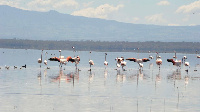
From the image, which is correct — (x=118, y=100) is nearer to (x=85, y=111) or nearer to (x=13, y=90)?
(x=85, y=111)

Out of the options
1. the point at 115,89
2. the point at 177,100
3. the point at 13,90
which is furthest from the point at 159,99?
the point at 13,90

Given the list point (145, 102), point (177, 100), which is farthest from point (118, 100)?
point (177, 100)

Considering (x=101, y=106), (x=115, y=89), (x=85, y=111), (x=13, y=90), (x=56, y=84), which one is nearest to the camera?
(x=85, y=111)

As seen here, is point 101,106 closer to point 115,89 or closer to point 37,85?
point 115,89

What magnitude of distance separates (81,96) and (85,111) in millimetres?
5628

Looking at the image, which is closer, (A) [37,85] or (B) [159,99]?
(B) [159,99]

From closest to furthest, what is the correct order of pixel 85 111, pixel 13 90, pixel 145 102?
pixel 85 111, pixel 145 102, pixel 13 90

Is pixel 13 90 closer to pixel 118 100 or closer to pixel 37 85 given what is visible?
pixel 37 85

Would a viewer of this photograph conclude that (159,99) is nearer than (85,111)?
No

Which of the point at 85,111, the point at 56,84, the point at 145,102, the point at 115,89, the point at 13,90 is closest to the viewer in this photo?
the point at 85,111

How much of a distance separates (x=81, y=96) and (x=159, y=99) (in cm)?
445

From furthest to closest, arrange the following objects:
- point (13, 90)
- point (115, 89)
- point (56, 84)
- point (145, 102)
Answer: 1. point (56, 84)
2. point (115, 89)
3. point (13, 90)
4. point (145, 102)

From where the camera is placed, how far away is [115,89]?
33.9 metres

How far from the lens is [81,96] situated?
95.6ft
